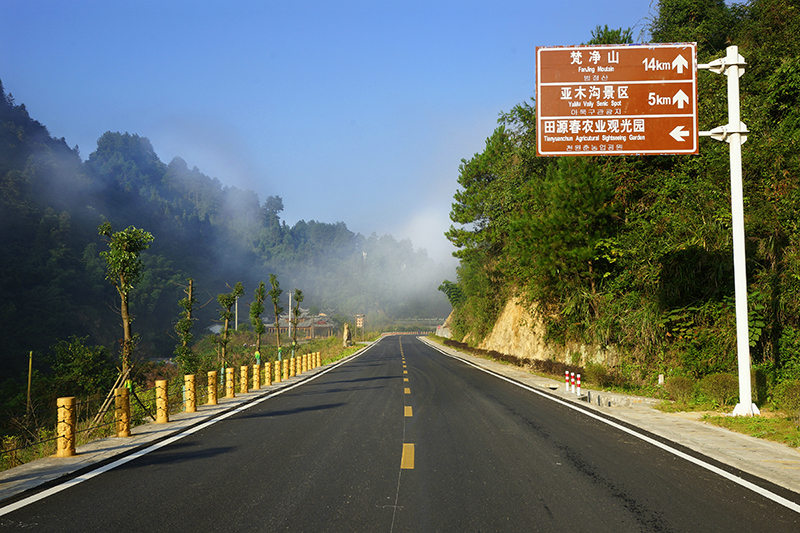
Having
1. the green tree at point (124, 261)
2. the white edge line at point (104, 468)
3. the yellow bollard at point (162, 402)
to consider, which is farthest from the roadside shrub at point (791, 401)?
the green tree at point (124, 261)

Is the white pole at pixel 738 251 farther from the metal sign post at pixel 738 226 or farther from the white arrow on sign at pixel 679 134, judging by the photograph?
the white arrow on sign at pixel 679 134

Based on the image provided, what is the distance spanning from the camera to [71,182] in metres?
94.8

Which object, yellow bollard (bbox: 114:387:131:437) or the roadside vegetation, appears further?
the roadside vegetation

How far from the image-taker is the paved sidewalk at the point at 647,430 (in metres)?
6.59

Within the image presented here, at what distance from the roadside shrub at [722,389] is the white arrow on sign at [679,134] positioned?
574 centimetres

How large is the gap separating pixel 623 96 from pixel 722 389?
7.28 m

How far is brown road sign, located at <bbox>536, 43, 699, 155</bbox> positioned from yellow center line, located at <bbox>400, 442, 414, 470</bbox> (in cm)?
756

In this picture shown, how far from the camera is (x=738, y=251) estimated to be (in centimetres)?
1118

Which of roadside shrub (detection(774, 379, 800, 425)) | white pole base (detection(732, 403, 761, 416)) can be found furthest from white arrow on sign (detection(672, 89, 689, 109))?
white pole base (detection(732, 403, 761, 416))

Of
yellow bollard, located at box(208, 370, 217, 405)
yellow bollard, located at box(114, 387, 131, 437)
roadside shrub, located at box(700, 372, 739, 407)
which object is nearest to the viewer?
yellow bollard, located at box(114, 387, 131, 437)

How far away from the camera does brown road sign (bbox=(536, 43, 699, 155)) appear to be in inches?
459

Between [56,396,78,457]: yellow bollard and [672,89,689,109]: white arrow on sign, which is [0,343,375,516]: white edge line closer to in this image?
[56,396,78,457]: yellow bollard

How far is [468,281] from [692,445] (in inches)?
1742

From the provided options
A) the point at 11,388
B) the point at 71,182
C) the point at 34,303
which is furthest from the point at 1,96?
the point at 11,388
